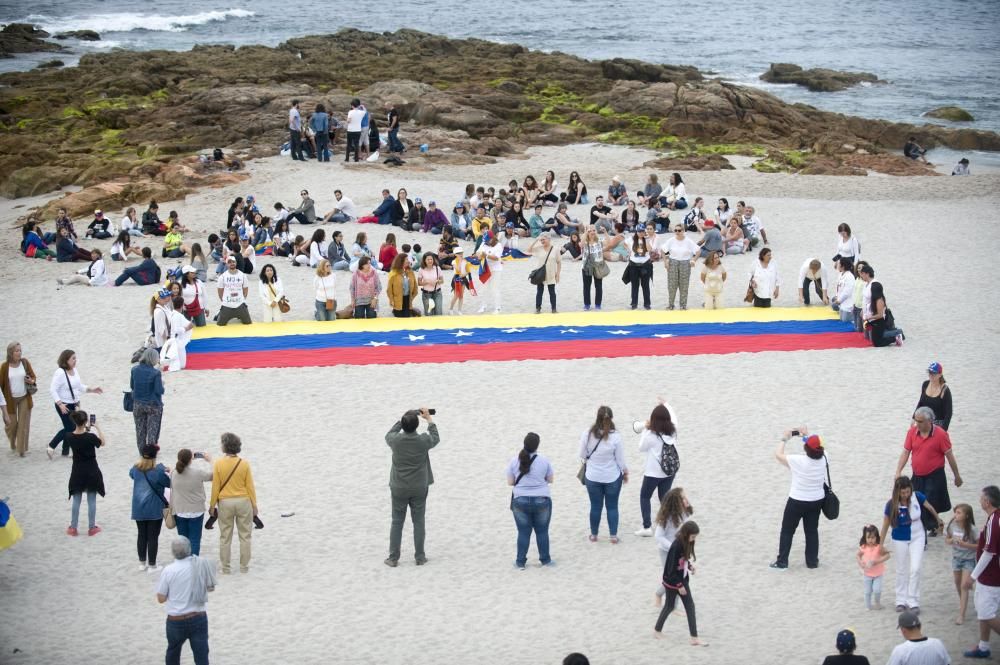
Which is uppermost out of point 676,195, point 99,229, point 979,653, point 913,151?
point 913,151

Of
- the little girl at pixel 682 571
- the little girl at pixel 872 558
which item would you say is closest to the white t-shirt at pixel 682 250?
the little girl at pixel 872 558

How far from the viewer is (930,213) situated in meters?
30.3

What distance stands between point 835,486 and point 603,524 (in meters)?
2.89

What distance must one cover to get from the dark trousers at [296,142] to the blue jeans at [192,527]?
73.3 ft

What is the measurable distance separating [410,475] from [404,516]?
491mm

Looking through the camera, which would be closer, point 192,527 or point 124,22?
A: point 192,527

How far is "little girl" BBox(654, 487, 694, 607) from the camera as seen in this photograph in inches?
456

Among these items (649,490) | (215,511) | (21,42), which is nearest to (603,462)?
(649,490)

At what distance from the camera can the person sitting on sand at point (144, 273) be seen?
2377cm

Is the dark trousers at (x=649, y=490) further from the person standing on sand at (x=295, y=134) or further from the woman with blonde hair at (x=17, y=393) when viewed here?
the person standing on sand at (x=295, y=134)

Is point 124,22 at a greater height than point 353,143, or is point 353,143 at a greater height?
point 124,22

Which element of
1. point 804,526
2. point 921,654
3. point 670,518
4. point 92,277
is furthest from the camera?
point 92,277

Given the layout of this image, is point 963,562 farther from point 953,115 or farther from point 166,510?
point 953,115

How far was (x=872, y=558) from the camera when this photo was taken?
38.3 ft
